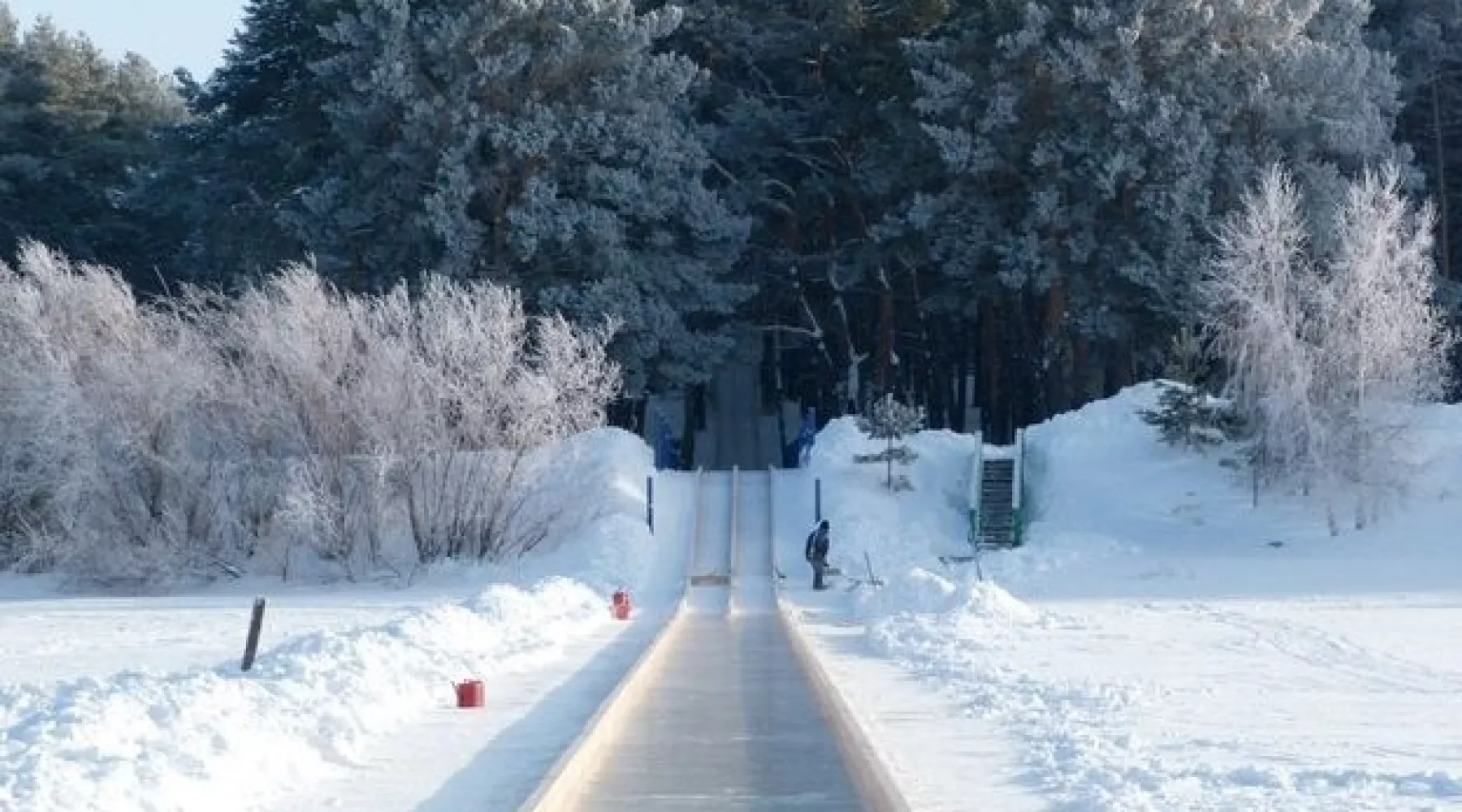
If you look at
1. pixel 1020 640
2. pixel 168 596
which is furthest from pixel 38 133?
pixel 1020 640

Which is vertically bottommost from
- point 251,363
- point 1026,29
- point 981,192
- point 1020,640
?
point 1020,640

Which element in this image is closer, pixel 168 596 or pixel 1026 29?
pixel 168 596

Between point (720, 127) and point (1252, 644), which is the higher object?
point (720, 127)

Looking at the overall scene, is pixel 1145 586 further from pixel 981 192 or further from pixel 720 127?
pixel 720 127

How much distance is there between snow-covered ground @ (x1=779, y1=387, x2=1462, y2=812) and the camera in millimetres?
15047

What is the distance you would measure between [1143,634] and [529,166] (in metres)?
26.4

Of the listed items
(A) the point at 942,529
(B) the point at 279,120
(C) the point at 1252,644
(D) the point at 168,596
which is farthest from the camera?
(B) the point at 279,120

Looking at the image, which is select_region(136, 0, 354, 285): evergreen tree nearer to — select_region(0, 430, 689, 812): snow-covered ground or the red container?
select_region(0, 430, 689, 812): snow-covered ground

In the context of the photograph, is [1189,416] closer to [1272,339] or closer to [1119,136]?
[1272,339]

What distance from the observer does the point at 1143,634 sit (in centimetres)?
2978

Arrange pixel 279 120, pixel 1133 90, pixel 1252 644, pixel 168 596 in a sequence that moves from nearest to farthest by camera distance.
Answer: pixel 1252 644
pixel 168 596
pixel 1133 90
pixel 279 120

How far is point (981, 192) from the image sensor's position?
53.7 meters

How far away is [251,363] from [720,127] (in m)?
17.2

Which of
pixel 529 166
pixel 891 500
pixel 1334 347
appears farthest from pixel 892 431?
pixel 529 166
